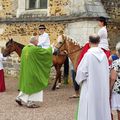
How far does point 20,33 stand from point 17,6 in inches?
48.1

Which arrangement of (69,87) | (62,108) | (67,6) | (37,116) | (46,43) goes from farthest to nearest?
(67,6) → (69,87) → (46,43) → (62,108) → (37,116)

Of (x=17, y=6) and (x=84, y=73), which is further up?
(x=17, y=6)

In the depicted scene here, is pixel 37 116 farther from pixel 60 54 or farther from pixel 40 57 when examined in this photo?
pixel 60 54

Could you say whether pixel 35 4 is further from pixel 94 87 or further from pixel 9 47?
pixel 94 87

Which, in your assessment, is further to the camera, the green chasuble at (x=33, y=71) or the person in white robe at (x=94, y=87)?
the green chasuble at (x=33, y=71)

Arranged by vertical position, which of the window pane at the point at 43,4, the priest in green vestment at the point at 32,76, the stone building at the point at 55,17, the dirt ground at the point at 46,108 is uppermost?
the window pane at the point at 43,4

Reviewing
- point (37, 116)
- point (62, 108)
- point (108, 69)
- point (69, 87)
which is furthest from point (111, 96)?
point (69, 87)

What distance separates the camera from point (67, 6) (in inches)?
593

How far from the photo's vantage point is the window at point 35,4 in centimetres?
1642

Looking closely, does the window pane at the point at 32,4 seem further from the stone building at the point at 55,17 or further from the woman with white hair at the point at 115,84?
the woman with white hair at the point at 115,84

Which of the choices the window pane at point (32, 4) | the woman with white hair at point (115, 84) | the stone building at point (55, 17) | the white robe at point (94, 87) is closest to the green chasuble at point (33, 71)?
the woman with white hair at point (115, 84)

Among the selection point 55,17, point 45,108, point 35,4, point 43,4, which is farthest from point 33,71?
point 35,4

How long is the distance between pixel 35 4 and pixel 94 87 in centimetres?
1081

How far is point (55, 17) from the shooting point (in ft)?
50.6
